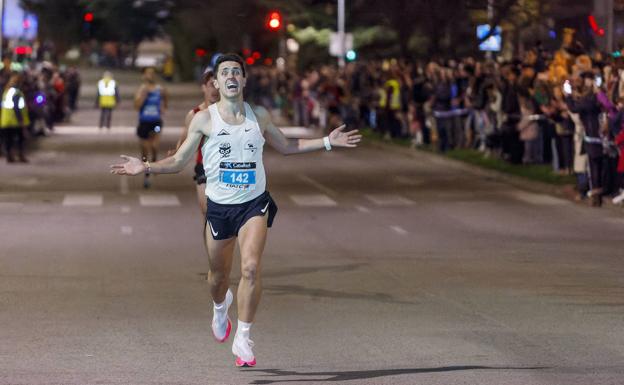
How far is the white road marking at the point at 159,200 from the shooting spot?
23.5 m

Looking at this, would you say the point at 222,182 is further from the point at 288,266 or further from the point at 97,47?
the point at 97,47

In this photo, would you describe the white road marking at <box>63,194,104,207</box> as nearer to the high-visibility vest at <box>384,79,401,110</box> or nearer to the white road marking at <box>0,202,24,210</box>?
the white road marking at <box>0,202,24,210</box>

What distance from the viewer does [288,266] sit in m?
15.5

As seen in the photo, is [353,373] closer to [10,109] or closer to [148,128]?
[148,128]

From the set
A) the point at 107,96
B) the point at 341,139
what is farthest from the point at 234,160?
the point at 107,96

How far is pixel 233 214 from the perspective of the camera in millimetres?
9789

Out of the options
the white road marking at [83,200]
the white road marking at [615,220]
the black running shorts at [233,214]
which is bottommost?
the white road marking at [83,200]

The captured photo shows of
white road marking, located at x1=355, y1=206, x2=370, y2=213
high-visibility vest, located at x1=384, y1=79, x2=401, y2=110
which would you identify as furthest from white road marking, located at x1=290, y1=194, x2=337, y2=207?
high-visibility vest, located at x1=384, y1=79, x2=401, y2=110

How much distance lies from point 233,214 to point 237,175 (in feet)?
0.78

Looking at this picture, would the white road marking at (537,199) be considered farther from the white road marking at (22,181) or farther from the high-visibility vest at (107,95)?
the high-visibility vest at (107,95)

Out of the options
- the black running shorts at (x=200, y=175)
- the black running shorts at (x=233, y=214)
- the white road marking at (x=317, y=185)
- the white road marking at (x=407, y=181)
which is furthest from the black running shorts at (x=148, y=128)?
the black running shorts at (x=233, y=214)

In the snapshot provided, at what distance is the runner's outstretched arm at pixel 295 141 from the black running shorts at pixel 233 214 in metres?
0.41

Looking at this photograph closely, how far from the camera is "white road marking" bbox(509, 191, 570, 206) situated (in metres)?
23.9

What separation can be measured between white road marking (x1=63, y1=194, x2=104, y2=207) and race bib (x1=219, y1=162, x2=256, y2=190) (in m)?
13.9
